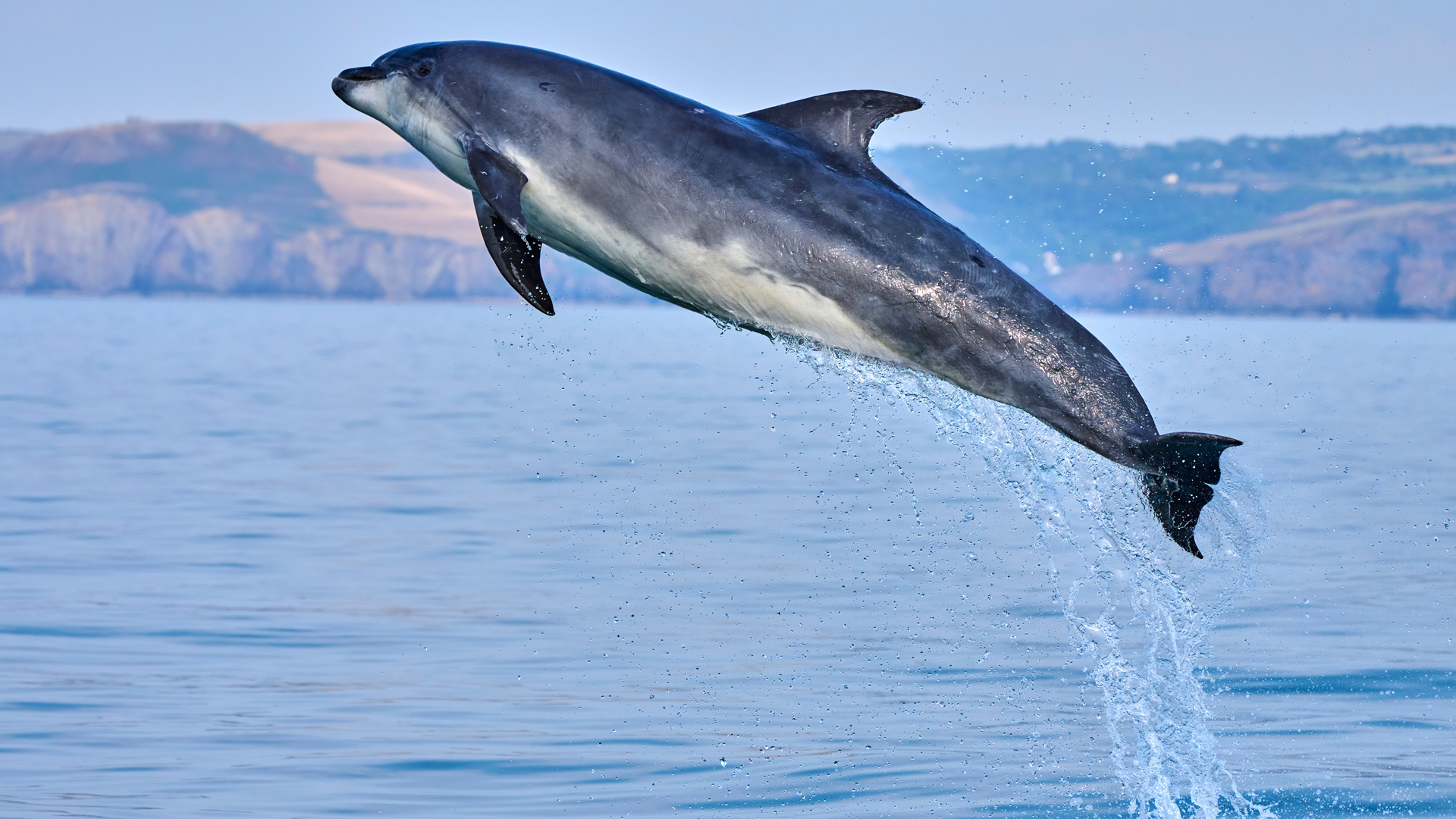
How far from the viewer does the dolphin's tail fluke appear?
798 centimetres

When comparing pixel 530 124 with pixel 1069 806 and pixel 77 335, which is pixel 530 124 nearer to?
pixel 1069 806

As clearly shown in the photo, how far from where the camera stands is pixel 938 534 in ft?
71.2

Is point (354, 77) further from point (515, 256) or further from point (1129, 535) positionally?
point (1129, 535)

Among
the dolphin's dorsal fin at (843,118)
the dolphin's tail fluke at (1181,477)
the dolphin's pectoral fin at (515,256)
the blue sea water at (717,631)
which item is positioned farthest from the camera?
the blue sea water at (717,631)

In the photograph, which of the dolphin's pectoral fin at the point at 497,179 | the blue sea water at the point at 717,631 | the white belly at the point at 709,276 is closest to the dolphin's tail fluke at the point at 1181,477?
the blue sea water at the point at 717,631

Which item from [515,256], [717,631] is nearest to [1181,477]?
[515,256]

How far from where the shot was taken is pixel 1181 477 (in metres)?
8.10

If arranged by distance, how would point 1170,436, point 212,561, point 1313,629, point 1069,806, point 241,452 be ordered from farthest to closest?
point 241,452, point 212,561, point 1313,629, point 1069,806, point 1170,436

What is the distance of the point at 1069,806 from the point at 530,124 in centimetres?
590

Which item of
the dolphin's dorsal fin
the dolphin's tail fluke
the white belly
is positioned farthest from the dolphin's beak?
the dolphin's tail fluke

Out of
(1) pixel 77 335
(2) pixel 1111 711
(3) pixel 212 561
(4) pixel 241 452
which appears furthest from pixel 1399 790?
(1) pixel 77 335

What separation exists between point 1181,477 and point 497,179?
Answer: 3.90 meters

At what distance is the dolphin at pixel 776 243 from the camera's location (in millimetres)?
8211

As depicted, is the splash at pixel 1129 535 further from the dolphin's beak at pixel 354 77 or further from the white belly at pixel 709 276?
the dolphin's beak at pixel 354 77
